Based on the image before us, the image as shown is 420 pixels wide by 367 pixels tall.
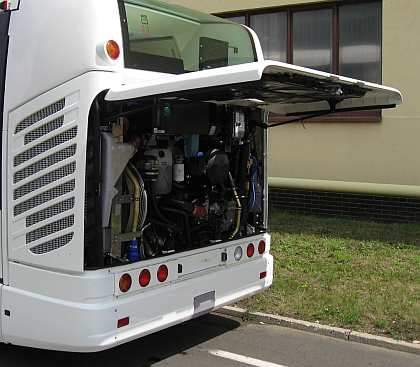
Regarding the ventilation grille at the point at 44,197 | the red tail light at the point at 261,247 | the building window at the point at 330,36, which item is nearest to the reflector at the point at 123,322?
the ventilation grille at the point at 44,197

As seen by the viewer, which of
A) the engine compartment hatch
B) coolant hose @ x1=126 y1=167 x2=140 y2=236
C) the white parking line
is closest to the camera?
the engine compartment hatch

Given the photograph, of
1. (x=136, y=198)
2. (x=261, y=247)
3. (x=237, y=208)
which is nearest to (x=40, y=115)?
(x=136, y=198)

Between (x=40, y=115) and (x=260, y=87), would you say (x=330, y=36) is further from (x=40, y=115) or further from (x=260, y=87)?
(x=40, y=115)

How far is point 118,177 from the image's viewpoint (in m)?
4.46

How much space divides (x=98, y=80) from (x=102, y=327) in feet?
5.71

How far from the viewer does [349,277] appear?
22.7 ft

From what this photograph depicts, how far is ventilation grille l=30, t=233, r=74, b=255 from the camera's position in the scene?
14.0ft

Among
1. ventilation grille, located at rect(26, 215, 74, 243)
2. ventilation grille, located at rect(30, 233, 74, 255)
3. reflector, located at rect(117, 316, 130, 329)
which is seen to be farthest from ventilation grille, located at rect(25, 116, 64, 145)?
reflector, located at rect(117, 316, 130, 329)

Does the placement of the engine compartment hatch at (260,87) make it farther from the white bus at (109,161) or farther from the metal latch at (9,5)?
the metal latch at (9,5)

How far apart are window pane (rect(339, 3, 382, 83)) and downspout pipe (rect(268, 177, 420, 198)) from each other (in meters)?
1.84

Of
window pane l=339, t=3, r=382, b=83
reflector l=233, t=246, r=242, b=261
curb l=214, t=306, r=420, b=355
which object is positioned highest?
window pane l=339, t=3, r=382, b=83

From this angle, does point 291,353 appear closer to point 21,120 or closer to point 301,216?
point 21,120

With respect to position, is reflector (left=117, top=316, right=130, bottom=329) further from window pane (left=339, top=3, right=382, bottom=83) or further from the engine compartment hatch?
window pane (left=339, top=3, right=382, bottom=83)

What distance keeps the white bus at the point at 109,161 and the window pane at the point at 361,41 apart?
5.15 meters
